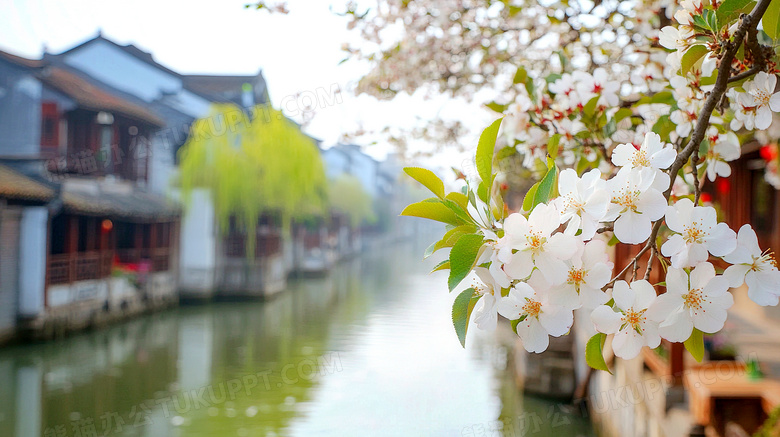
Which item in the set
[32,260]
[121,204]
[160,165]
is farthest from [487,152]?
[160,165]

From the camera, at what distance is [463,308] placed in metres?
0.88

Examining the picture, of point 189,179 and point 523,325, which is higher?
point 189,179

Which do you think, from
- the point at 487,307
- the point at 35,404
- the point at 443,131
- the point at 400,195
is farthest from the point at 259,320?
the point at 400,195

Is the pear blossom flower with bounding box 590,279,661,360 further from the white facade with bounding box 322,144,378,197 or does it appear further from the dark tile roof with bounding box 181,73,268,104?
the white facade with bounding box 322,144,378,197

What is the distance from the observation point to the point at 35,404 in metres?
6.29

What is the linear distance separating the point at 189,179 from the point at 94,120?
2370mm

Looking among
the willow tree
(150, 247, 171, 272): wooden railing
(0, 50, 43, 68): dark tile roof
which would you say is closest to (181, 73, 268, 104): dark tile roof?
the willow tree

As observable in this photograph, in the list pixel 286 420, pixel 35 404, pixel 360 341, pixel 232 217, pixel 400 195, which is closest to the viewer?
pixel 286 420

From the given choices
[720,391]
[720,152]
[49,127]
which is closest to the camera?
[720,152]

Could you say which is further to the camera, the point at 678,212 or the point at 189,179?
the point at 189,179

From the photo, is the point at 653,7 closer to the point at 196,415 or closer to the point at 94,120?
the point at 196,415

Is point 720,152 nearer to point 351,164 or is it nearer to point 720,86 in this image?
point 720,86

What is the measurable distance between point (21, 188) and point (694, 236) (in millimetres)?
9462

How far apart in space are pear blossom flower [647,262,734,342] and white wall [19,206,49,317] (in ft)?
31.3
